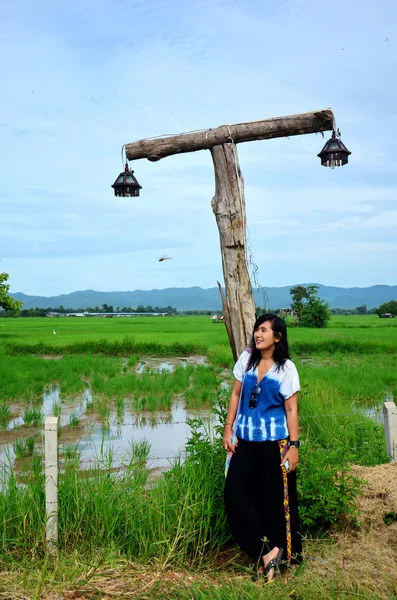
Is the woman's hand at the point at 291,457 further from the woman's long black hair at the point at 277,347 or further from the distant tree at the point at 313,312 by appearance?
the distant tree at the point at 313,312

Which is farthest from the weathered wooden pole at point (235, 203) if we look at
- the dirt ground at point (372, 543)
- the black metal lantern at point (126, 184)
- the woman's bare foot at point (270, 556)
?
the woman's bare foot at point (270, 556)

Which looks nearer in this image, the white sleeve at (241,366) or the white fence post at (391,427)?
the white sleeve at (241,366)

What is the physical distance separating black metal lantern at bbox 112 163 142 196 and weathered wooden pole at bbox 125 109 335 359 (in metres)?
0.67

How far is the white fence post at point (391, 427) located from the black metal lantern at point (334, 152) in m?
1.84

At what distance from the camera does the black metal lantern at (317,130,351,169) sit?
14.8 ft

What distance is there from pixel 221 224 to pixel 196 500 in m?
1.95

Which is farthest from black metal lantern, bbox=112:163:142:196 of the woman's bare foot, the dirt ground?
the woman's bare foot

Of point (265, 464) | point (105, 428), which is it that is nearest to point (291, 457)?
point (265, 464)

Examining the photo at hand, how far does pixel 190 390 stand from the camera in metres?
11.5

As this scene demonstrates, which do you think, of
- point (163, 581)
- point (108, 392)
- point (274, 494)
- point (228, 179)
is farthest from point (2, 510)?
point (108, 392)

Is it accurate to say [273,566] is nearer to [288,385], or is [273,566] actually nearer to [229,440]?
[229,440]

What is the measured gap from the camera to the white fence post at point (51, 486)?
3.71m

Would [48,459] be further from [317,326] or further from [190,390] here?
[317,326]

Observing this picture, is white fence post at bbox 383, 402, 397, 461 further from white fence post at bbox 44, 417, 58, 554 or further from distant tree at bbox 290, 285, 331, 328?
distant tree at bbox 290, 285, 331, 328
